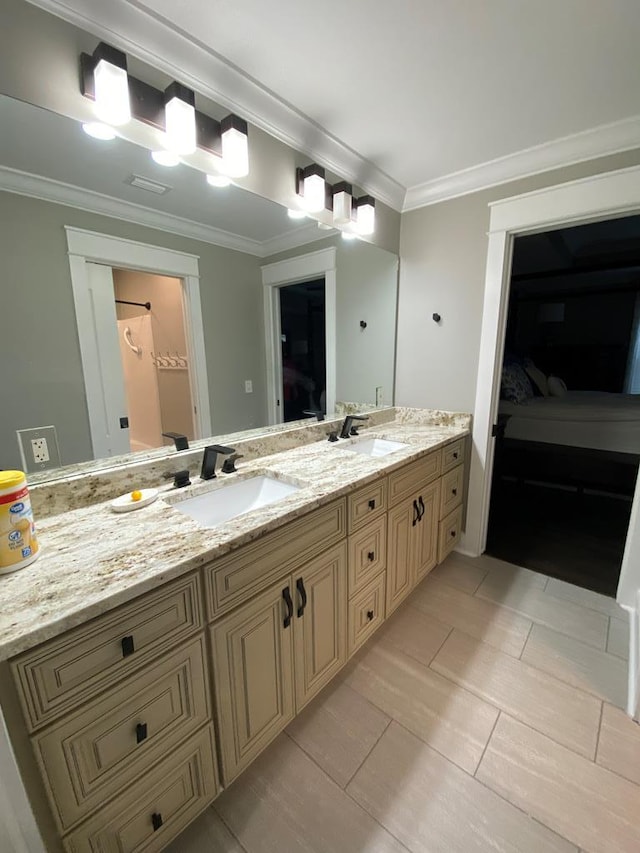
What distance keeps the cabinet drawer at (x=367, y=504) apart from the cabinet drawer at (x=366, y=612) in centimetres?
31

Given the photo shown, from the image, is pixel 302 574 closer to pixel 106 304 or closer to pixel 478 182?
pixel 106 304

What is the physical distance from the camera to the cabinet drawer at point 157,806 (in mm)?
789

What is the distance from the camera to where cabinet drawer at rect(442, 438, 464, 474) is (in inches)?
81.0

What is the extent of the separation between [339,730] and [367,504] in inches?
32.9

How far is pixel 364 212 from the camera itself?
6.55ft

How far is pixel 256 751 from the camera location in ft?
3.66

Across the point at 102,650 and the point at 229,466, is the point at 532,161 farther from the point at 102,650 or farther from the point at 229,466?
the point at 102,650

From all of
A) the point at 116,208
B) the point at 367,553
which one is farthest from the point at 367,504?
the point at 116,208

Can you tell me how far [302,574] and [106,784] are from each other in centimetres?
65

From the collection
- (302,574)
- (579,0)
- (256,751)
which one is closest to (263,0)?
(579,0)

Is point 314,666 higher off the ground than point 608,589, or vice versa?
point 314,666

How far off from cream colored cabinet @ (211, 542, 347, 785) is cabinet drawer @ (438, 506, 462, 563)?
980 mm

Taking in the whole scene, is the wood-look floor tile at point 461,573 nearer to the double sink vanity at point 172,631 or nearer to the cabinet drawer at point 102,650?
→ the double sink vanity at point 172,631

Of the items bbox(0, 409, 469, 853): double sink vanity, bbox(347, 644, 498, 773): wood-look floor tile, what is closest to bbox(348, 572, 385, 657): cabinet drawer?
bbox(0, 409, 469, 853): double sink vanity
